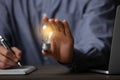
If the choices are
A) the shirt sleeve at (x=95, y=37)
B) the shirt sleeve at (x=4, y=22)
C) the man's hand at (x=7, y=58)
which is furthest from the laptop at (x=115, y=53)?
the shirt sleeve at (x=4, y=22)

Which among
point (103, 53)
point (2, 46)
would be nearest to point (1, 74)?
point (2, 46)

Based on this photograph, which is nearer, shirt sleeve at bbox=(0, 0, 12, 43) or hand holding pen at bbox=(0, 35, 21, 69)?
hand holding pen at bbox=(0, 35, 21, 69)

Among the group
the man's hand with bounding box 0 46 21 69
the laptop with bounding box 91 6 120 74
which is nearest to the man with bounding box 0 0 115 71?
the man's hand with bounding box 0 46 21 69

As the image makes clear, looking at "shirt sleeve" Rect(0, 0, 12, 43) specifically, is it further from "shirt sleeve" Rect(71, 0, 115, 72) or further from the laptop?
the laptop

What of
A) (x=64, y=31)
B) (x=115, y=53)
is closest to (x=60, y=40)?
(x=64, y=31)

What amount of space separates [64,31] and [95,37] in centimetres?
21

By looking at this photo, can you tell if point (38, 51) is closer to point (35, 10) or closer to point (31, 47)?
point (31, 47)

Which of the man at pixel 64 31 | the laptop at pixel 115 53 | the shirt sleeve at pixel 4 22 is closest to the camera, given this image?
the laptop at pixel 115 53

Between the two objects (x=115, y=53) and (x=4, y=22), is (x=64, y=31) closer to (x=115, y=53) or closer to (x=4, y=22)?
(x=115, y=53)

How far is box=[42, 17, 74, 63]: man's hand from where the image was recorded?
0.84 meters

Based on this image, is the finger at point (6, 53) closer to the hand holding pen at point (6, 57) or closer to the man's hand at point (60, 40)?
the hand holding pen at point (6, 57)

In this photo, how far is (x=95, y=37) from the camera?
1042 mm

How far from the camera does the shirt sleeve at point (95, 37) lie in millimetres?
965

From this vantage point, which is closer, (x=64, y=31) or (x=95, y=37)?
(x=64, y=31)
